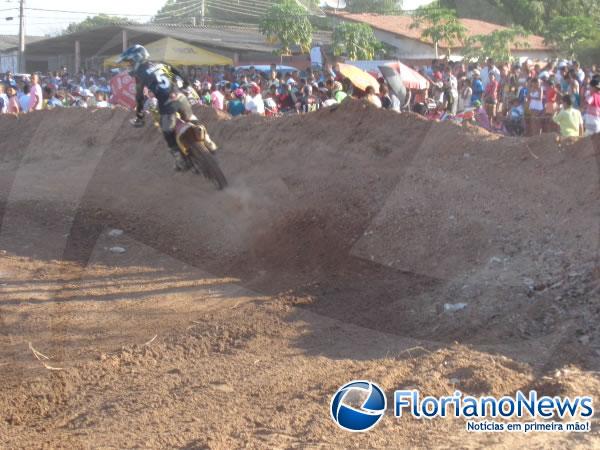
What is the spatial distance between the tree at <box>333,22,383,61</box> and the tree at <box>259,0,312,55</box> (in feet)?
6.94

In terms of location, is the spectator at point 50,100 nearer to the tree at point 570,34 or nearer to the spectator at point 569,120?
the spectator at point 569,120

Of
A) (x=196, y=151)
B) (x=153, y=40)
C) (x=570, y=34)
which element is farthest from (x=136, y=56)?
(x=153, y=40)

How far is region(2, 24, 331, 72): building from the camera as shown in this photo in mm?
35250

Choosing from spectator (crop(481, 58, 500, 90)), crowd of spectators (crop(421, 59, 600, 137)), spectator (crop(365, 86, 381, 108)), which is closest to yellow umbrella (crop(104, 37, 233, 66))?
crowd of spectators (crop(421, 59, 600, 137))

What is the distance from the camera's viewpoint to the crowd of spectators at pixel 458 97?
14.7 m

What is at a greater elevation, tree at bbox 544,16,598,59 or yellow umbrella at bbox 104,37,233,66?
tree at bbox 544,16,598,59

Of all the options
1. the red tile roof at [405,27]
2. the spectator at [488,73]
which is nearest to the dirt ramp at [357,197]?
the spectator at [488,73]

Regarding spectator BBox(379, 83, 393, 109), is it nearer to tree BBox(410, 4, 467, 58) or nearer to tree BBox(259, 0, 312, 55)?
tree BBox(410, 4, 467, 58)

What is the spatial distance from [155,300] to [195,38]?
28.7 m

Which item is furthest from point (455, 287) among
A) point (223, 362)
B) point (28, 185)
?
point (28, 185)

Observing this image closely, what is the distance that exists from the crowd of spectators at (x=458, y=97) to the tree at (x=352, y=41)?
622cm

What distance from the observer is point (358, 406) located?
534 centimetres

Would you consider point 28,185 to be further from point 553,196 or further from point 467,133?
point 553,196

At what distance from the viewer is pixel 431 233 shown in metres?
9.02
